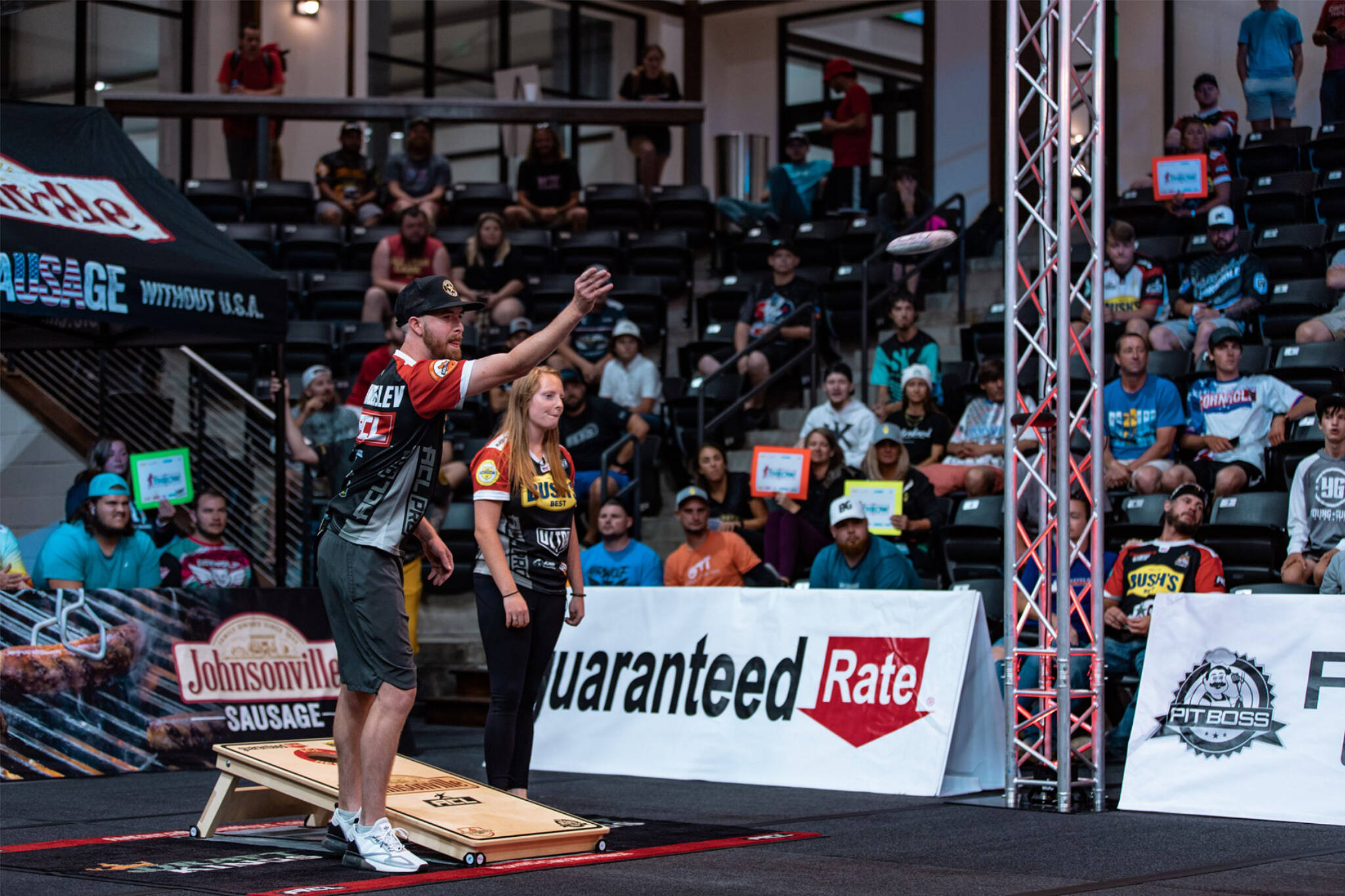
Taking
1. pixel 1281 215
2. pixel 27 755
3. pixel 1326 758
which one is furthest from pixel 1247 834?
pixel 1281 215

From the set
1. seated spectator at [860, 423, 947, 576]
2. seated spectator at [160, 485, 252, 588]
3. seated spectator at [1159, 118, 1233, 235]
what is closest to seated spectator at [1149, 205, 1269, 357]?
seated spectator at [1159, 118, 1233, 235]

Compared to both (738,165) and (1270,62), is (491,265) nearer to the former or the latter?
(738,165)

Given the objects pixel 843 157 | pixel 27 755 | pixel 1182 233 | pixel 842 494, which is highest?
pixel 843 157

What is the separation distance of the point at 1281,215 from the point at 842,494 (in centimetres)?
502

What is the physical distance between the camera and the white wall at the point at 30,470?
12.3 metres

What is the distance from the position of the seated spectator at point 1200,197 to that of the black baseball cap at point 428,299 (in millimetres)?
9173

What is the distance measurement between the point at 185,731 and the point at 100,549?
4.00 ft

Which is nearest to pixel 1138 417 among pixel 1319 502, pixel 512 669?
pixel 1319 502

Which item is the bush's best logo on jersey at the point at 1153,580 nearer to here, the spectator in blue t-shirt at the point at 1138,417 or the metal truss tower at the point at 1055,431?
the metal truss tower at the point at 1055,431

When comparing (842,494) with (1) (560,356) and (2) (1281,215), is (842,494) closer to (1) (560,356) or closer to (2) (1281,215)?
(1) (560,356)

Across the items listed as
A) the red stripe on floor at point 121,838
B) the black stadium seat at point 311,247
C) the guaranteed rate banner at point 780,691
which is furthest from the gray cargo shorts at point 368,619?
the black stadium seat at point 311,247

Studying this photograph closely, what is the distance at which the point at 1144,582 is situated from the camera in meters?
8.38

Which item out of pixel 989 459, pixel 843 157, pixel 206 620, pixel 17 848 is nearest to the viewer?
pixel 17 848

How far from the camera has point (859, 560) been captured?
8953mm
